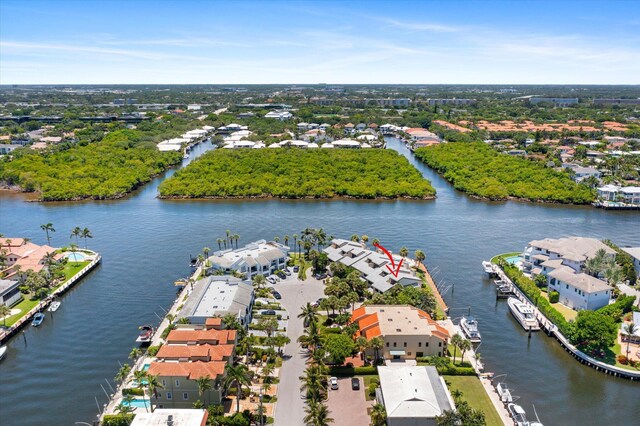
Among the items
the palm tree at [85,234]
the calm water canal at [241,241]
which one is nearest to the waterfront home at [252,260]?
the calm water canal at [241,241]

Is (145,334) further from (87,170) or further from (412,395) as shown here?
(87,170)

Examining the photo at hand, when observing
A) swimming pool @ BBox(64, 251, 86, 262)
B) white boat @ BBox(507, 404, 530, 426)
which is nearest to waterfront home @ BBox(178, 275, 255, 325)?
swimming pool @ BBox(64, 251, 86, 262)

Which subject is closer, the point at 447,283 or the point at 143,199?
the point at 447,283

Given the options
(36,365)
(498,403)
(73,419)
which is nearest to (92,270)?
(36,365)

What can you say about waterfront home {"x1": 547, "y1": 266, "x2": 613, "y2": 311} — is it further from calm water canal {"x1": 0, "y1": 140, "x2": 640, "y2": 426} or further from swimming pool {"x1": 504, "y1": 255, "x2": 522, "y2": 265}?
swimming pool {"x1": 504, "y1": 255, "x2": 522, "y2": 265}

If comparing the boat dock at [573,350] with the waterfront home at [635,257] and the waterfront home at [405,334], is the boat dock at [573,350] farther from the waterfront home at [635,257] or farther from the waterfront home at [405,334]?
the waterfront home at [635,257]

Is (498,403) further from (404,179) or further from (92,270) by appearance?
(404,179)
